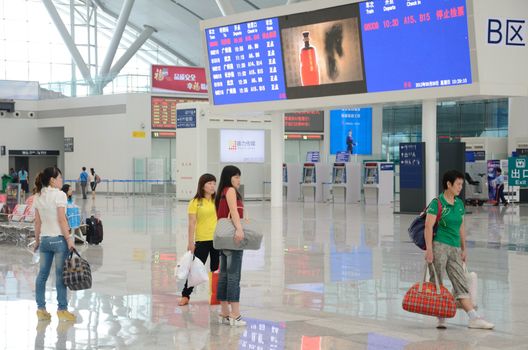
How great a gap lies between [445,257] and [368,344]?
1330mm

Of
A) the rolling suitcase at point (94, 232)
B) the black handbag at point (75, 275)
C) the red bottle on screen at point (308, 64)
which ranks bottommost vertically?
the rolling suitcase at point (94, 232)

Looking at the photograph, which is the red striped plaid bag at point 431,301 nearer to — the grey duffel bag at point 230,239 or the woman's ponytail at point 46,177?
the grey duffel bag at point 230,239

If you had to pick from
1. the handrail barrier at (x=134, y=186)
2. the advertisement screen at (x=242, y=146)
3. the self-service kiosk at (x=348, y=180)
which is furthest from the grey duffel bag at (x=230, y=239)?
the handrail barrier at (x=134, y=186)

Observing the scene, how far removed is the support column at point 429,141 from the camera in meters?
25.3

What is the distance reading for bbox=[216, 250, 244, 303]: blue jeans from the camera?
8266 mm

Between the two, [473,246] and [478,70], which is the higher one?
[478,70]

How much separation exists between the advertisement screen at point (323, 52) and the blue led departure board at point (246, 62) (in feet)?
1.44

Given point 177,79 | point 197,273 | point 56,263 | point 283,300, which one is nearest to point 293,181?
point 177,79

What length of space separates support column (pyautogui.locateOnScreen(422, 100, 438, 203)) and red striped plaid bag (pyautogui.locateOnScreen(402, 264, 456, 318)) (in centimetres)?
1767

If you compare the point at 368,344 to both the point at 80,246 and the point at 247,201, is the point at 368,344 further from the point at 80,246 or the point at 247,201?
the point at 247,201

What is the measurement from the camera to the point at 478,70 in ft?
70.9

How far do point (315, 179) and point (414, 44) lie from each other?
52.0 ft

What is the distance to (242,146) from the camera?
37.7 metres

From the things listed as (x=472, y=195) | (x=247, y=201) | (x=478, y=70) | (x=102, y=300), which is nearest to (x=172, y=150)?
(x=247, y=201)
